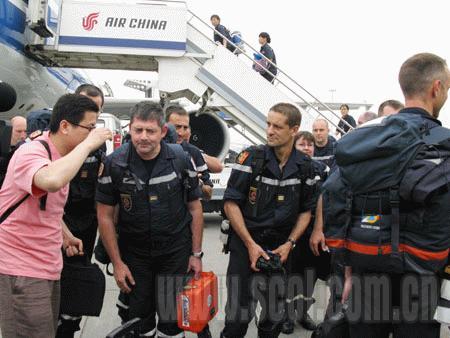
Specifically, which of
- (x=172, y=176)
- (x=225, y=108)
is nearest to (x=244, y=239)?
(x=172, y=176)

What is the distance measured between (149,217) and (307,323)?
2.06 metres

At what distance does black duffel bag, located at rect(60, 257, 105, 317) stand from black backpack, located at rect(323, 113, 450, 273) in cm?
164

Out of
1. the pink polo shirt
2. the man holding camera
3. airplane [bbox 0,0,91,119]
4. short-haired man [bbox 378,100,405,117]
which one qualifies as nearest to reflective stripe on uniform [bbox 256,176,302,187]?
the man holding camera

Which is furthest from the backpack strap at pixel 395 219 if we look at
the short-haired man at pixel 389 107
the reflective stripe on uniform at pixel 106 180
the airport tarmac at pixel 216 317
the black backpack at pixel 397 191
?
the airport tarmac at pixel 216 317

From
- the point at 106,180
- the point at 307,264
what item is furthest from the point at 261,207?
the point at 307,264

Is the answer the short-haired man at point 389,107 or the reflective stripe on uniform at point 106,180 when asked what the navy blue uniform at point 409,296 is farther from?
the short-haired man at point 389,107

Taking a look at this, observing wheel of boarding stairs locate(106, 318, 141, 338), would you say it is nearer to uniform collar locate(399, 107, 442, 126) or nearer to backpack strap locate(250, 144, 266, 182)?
backpack strap locate(250, 144, 266, 182)

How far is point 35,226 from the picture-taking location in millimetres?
2139

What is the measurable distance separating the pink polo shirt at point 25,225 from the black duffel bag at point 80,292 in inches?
24.1

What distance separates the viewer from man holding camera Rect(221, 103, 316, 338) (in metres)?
3.10

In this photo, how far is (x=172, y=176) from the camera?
2.83 metres

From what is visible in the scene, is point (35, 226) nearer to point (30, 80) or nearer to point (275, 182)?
point (275, 182)

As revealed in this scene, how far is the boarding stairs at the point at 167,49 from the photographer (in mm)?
7484

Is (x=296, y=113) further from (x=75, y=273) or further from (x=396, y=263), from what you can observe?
(x=75, y=273)
